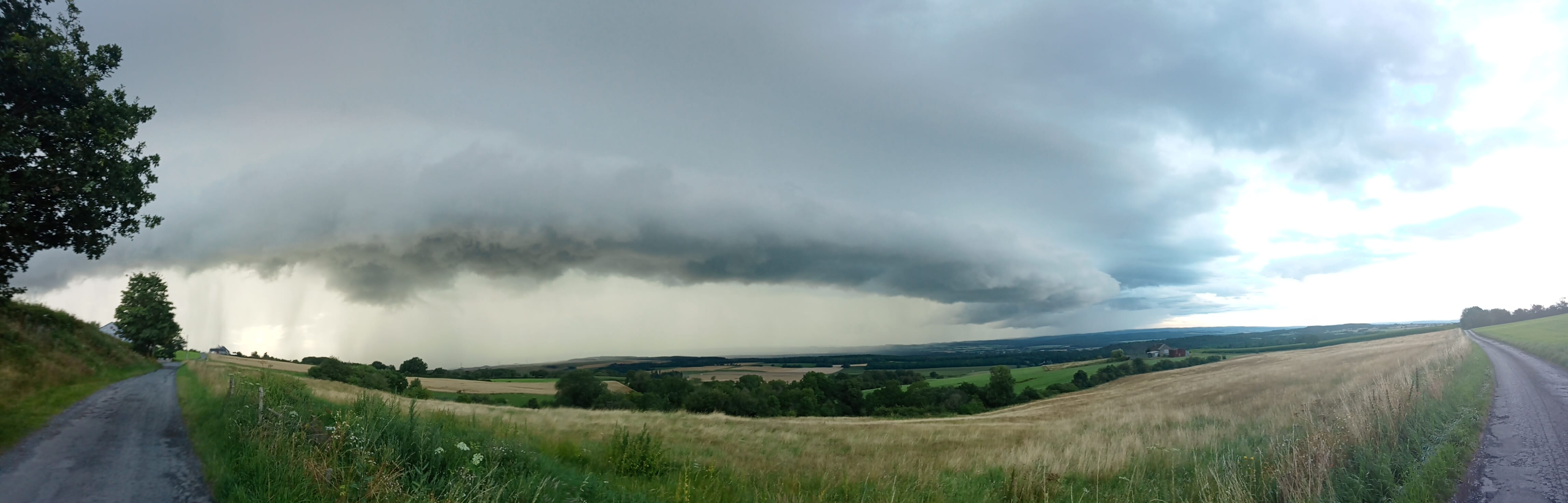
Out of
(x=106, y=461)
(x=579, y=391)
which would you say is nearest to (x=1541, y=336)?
(x=106, y=461)

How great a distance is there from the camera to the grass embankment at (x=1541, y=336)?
35125mm

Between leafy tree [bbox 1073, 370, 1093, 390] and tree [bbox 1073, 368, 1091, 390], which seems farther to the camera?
tree [bbox 1073, 368, 1091, 390]

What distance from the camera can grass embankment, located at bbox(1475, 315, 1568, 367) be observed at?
3512 centimetres

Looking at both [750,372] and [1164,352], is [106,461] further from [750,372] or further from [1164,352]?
[1164,352]

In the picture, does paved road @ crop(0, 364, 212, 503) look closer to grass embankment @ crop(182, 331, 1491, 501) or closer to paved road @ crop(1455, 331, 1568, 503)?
grass embankment @ crop(182, 331, 1491, 501)

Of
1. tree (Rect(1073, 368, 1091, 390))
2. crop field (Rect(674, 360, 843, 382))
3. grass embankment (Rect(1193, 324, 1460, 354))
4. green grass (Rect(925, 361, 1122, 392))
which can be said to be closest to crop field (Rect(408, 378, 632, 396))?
crop field (Rect(674, 360, 843, 382))

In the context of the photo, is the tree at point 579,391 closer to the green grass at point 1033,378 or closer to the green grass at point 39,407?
the green grass at point 39,407

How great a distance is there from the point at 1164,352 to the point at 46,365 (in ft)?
556

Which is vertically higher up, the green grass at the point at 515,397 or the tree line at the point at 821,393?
the green grass at the point at 515,397

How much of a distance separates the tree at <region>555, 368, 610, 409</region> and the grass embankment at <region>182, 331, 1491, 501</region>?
5129cm

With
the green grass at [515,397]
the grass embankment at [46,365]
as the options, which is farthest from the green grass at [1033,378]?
the grass embankment at [46,365]

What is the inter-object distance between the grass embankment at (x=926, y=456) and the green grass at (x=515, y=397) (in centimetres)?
2965

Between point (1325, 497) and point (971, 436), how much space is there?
47.6 feet

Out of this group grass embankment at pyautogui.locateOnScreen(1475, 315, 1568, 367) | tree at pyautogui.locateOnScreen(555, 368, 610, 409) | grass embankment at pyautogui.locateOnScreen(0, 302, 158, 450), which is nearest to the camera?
grass embankment at pyautogui.locateOnScreen(0, 302, 158, 450)
